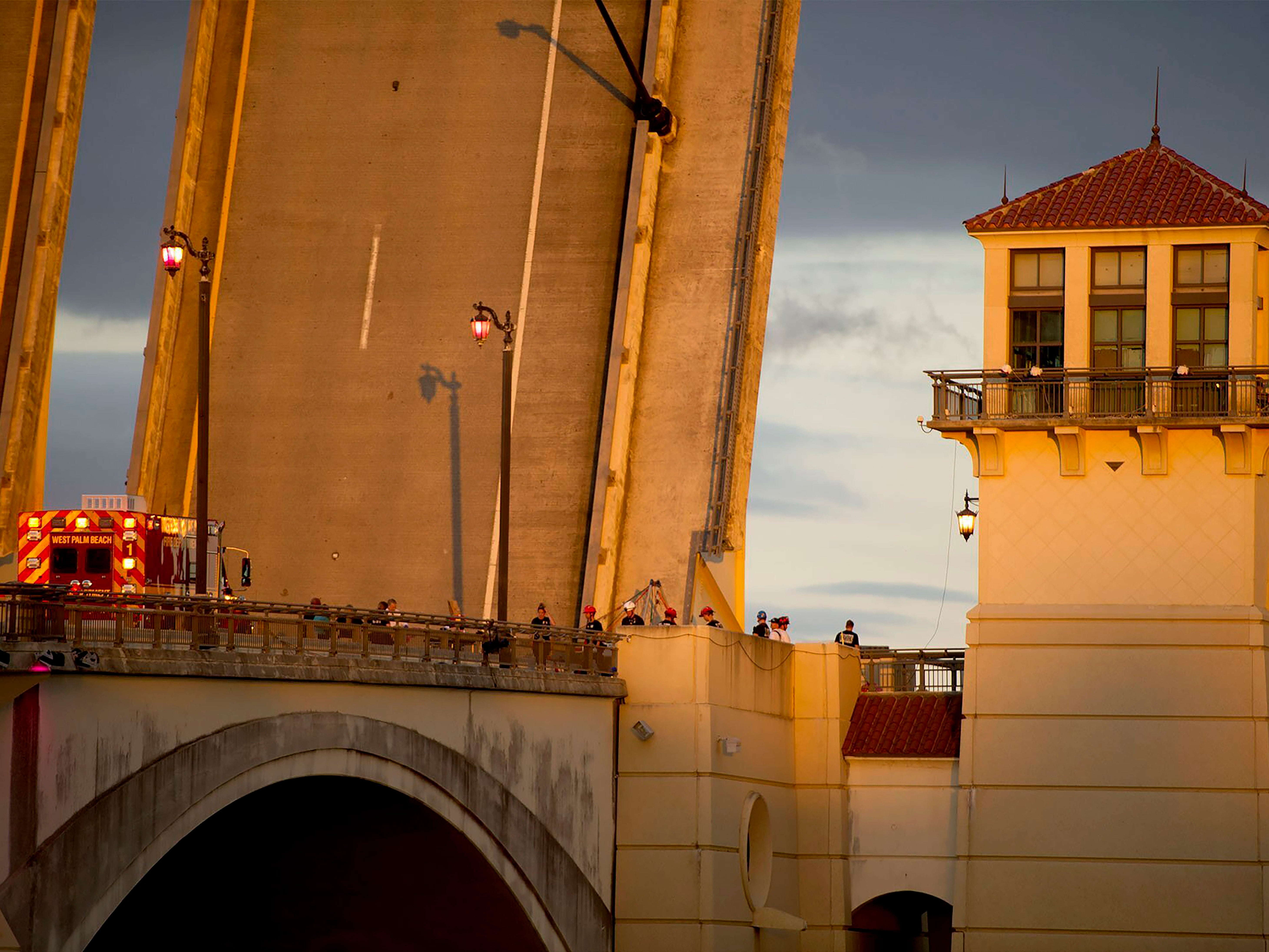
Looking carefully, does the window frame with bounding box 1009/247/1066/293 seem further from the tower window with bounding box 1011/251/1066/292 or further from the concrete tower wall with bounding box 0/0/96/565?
the concrete tower wall with bounding box 0/0/96/565

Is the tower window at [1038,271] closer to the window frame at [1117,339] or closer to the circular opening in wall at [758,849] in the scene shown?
the window frame at [1117,339]

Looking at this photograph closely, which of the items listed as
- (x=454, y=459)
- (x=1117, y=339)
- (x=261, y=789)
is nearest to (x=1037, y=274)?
(x=1117, y=339)

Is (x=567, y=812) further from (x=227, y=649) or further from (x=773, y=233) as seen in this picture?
(x=773, y=233)

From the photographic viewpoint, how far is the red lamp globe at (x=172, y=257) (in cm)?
2462

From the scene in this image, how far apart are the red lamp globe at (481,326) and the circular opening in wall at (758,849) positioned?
20.4ft

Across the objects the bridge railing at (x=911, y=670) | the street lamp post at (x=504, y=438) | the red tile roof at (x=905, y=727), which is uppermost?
the street lamp post at (x=504, y=438)

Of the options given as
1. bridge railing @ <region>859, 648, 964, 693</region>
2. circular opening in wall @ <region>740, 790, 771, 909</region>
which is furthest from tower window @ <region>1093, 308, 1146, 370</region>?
circular opening in wall @ <region>740, 790, 771, 909</region>

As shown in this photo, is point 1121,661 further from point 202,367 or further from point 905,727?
point 202,367

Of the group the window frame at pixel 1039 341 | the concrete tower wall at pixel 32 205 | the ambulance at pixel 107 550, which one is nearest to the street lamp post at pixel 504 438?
the ambulance at pixel 107 550

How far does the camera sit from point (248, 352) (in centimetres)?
3431

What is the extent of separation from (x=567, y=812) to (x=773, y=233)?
40.5ft

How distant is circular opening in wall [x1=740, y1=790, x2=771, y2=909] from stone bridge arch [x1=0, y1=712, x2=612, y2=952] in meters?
2.13

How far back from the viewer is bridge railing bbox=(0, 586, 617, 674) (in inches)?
665

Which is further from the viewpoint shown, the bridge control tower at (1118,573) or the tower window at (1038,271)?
the tower window at (1038,271)
